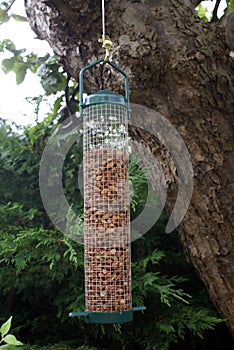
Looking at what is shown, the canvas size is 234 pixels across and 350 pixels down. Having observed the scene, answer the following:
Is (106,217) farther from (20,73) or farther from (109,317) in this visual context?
(20,73)

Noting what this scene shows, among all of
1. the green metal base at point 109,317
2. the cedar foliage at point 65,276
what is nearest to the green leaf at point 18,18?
the cedar foliage at point 65,276

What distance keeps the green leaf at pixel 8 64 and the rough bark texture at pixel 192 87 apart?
0.68 meters

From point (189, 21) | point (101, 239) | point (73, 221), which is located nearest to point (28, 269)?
point (73, 221)

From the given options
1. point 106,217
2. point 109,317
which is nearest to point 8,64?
point 106,217

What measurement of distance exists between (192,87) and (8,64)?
1.11 metres

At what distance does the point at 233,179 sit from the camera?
5.61 ft

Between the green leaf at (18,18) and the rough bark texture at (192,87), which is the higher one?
the green leaf at (18,18)

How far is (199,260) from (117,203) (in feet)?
1.59

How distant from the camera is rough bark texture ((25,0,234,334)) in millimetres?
1667

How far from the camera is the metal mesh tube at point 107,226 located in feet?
4.66

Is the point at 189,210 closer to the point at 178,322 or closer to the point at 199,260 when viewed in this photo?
the point at 199,260

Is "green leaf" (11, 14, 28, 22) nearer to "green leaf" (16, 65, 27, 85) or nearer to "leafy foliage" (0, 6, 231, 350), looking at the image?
"leafy foliage" (0, 6, 231, 350)

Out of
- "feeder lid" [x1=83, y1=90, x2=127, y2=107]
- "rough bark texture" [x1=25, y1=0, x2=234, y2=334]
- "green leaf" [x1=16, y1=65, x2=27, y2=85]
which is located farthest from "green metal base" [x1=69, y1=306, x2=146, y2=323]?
"green leaf" [x1=16, y1=65, x2=27, y2=85]

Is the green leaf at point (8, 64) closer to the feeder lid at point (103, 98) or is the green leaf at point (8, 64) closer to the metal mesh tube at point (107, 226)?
the metal mesh tube at point (107, 226)
